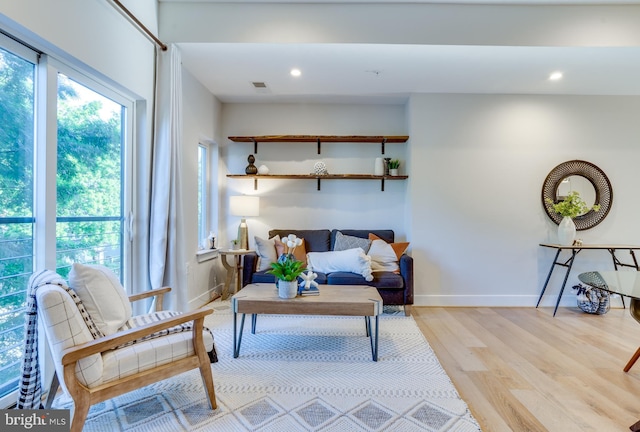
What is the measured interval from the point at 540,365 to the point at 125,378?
2752 millimetres

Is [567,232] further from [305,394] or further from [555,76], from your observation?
[305,394]

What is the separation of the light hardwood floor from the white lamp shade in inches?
91.7

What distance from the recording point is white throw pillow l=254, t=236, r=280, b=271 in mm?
3654

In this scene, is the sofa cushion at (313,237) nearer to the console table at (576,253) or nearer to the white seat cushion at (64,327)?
the console table at (576,253)

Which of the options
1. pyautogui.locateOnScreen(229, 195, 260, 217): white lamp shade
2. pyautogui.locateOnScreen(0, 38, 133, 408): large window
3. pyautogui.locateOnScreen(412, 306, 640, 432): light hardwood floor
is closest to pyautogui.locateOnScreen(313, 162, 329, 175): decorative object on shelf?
pyautogui.locateOnScreen(229, 195, 260, 217): white lamp shade

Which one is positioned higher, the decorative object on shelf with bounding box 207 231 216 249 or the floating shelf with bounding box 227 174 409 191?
the floating shelf with bounding box 227 174 409 191

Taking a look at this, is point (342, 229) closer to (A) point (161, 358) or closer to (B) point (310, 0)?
(B) point (310, 0)

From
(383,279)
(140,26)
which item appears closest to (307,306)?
(383,279)

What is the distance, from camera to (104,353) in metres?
1.59

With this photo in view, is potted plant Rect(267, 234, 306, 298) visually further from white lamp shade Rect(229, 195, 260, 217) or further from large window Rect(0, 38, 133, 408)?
white lamp shade Rect(229, 195, 260, 217)

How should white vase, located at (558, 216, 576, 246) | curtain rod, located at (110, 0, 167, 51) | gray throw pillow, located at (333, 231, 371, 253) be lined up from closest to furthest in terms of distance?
curtain rod, located at (110, 0, 167, 51) < white vase, located at (558, 216, 576, 246) < gray throw pillow, located at (333, 231, 371, 253)

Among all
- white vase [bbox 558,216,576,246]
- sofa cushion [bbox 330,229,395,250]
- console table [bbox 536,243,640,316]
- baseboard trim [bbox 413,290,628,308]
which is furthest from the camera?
sofa cushion [bbox 330,229,395,250]

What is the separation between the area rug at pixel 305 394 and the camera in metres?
1.70

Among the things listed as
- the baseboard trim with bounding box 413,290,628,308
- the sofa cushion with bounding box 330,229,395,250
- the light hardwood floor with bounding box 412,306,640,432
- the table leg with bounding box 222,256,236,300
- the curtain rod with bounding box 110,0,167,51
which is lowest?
the light hardwood floor with bounding box 412,306,640,432
